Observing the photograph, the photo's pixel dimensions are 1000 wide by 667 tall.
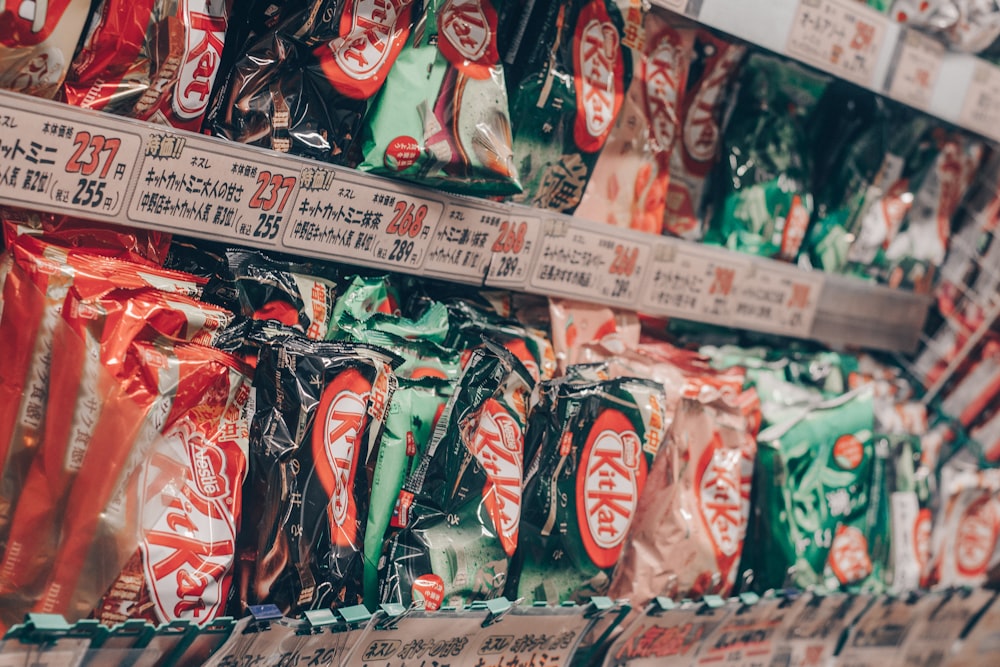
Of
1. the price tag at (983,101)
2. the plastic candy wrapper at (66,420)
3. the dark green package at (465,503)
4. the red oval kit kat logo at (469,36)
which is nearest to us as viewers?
the plastic candy wrapper at (66,420)

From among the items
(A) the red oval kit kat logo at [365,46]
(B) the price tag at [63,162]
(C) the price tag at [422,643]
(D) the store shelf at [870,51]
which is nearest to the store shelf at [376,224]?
(B) the price tag at [63,162]

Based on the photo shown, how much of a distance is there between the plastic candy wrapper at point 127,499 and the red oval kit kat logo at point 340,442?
151 mm

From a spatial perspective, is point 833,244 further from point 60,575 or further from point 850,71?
point 60,575

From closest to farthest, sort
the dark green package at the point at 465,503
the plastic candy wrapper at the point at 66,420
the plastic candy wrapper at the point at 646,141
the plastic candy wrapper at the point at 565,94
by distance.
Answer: the plastic candy wrapper at the point at 66,420 → the dark green package at the point at 465,503 → the plastic candy wrapper at the point at 565,94 → the plastic candy wrapper at the point at 646,141

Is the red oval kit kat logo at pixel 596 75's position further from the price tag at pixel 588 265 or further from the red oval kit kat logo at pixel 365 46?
the red oval kit kat logo at pixel 365 46

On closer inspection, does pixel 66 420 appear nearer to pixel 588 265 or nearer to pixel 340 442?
pixel 340 442

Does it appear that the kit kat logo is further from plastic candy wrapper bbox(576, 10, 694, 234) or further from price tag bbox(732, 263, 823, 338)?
price tag bbox(732, 263, 823, 338)

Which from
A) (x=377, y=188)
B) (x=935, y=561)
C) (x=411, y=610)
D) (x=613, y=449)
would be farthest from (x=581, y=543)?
(x=935, y=561)

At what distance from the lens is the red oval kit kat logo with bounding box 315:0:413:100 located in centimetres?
141

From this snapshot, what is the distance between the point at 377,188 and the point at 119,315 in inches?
17.2

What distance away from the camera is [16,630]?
99 cm

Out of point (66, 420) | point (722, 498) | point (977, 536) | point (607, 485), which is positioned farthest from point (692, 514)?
point (66, 420)

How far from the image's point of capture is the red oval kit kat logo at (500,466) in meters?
1.45

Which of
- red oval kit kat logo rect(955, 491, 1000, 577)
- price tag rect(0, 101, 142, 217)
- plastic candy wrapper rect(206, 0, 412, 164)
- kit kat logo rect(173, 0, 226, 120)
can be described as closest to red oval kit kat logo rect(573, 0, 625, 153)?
plastic candy wrapper rect(206, 0, 412, 164)
